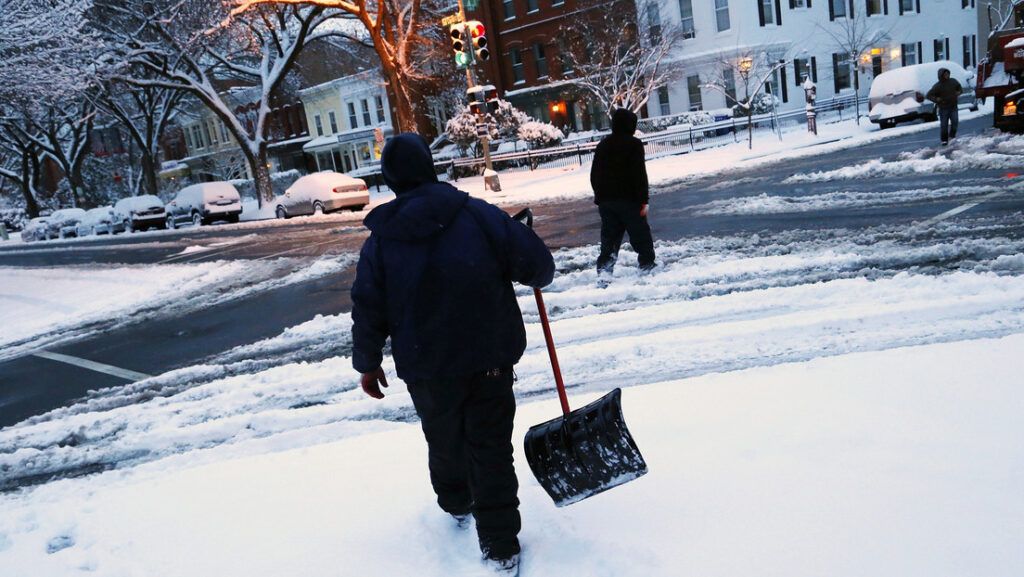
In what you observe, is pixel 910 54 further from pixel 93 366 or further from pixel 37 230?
pixel 37 230

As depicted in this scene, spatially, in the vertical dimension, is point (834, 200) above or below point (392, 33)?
below

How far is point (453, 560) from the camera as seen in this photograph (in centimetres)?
319

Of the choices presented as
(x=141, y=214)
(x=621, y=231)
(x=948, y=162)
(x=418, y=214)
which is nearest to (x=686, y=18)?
(x=948, y=162)

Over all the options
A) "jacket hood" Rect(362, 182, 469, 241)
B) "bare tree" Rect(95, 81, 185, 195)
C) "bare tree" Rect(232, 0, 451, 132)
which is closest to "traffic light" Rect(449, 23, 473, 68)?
"bare tree" Rect(232, 0, 451, 132)

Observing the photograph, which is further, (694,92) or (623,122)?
(694,92)

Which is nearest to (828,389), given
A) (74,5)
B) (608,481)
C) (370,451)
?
(608,481)

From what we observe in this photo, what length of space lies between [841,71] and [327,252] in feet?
109

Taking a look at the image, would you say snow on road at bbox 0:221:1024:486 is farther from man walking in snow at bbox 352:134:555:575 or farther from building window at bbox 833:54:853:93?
building window at bbox 833:54:853:93

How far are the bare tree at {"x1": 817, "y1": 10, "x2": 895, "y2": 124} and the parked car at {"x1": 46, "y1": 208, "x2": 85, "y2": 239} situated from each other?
38785 millimetres

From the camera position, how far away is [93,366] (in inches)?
324

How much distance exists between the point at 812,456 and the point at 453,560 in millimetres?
1820

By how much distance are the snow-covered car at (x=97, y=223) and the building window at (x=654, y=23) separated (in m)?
26.9

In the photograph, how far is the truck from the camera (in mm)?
15047

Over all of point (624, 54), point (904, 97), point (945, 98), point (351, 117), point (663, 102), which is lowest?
point (945, 98)
